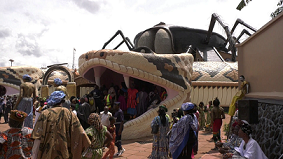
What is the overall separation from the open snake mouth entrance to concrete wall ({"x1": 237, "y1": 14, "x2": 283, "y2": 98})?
257 cm

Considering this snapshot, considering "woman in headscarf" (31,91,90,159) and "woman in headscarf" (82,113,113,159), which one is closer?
"woman in headscarf" (31,91,90,159)

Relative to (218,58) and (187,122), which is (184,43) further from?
(187,122)

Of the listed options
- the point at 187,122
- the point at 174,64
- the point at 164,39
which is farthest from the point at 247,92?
the point at 164,39

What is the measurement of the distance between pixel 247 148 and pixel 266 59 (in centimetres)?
305

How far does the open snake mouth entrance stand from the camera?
7519 millimetres

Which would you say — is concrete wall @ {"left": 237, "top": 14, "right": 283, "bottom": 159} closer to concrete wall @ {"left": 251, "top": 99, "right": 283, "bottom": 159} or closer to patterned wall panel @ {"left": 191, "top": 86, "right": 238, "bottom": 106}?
concrete wall @ {"left": 251, "top": 99, "right": 283, "bottom": 159}

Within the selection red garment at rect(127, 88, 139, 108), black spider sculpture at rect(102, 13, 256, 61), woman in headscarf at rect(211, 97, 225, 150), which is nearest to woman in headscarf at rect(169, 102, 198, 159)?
woman in headscarf at rect(211, 97, 225, 150)

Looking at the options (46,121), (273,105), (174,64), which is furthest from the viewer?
(174,64)

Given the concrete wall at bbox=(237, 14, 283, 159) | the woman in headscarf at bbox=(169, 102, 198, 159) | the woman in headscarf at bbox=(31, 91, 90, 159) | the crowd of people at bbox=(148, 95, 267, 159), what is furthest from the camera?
the concrete wall at bbox=(237, 14, 283, 159)

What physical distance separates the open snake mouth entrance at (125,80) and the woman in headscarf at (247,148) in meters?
4.62

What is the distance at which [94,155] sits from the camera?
9.73 feet

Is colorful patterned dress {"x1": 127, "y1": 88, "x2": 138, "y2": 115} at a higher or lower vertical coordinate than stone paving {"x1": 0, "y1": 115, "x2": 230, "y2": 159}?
higher

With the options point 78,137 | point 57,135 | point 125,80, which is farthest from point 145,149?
point 57,135

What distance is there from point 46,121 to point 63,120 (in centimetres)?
17
